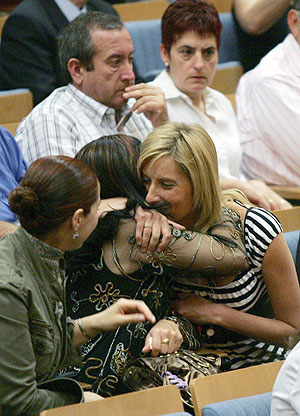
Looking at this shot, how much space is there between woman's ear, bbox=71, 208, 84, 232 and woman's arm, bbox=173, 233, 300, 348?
0.56m

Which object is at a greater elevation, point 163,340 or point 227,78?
point 163,340

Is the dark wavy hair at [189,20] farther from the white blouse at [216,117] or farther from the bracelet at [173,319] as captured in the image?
the bracelet at [173,319]

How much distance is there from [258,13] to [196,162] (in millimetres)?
2118

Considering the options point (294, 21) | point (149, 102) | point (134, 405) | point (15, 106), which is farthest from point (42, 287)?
point (294, 21)

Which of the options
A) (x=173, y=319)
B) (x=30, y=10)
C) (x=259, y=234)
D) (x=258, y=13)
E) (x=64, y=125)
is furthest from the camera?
(x=258, y=13)

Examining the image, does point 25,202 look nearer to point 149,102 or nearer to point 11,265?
point 11,265

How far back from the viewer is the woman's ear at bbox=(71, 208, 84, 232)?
163cm

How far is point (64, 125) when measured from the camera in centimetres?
257

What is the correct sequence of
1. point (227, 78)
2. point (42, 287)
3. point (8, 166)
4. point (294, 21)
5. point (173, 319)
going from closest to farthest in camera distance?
1. point (42, 287)
2. point (173, 319)
3. point (8, 166)
4. point (294, 21)
5. point (227, 78)

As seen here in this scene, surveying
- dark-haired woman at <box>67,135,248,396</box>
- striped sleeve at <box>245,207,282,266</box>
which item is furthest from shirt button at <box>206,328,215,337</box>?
striped sleeve at <box>245,207,282,266</box>

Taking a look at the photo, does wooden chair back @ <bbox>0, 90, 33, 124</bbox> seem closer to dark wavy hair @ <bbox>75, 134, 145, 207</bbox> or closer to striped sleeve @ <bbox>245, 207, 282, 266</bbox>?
dark wavy hair @ <bbox>75, 134, 145, 207</bbox>

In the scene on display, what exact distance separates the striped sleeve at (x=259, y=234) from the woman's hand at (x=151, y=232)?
0.89 feet

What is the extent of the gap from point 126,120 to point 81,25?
36 cm

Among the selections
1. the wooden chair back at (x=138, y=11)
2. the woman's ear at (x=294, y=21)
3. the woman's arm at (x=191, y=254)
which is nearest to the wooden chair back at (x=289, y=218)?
the woman's arm at (x=191, y=254)
